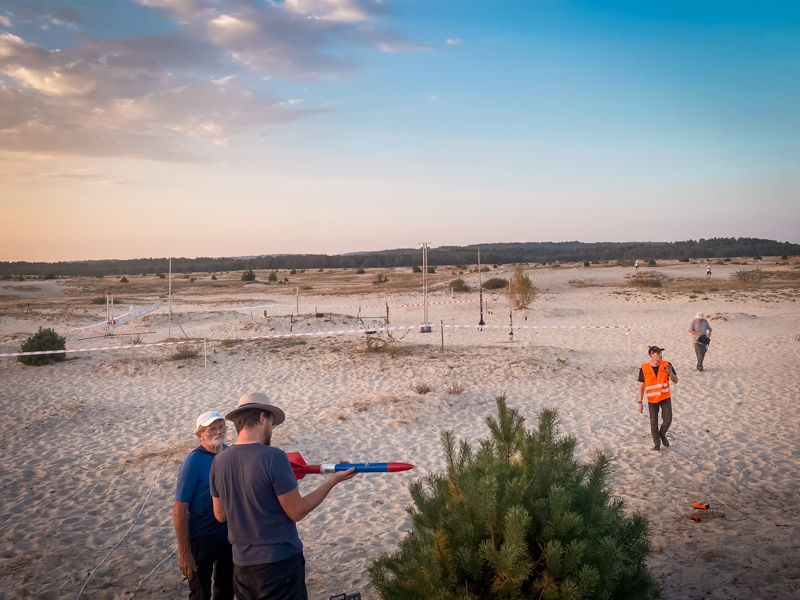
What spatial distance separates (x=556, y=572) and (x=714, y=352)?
1620cm

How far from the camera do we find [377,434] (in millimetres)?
9734

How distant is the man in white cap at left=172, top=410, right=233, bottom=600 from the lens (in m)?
3.78

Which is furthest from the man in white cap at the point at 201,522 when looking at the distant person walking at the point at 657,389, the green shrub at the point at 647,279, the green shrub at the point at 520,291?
the green shrub at the point at 647,279

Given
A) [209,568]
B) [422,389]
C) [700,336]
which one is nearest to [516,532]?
[209,568]

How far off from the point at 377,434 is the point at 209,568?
232 inches

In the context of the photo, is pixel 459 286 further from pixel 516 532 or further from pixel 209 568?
pixel 516 532

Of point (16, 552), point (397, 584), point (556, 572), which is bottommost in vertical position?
point (16, 552)

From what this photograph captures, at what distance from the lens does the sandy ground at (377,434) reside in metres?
5.36

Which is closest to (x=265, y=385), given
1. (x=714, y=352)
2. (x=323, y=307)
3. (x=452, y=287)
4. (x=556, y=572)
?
(x=556, y=572)

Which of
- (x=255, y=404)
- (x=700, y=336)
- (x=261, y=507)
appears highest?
(x=255, y=404)

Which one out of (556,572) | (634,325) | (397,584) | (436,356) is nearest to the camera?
(556,572)

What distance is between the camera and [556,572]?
8.99 ft

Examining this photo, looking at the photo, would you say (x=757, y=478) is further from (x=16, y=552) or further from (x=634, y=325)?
(x=634, y=325)

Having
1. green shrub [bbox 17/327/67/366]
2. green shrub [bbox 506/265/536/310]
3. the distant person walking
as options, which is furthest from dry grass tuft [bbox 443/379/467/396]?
green shrub [bbox 506/265/536/310]
